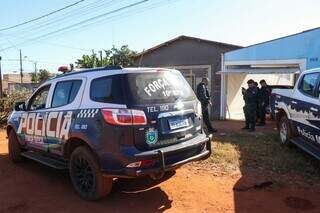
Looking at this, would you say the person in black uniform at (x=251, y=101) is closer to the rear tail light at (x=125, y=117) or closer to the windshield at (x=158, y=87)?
the windshield at (x=158, y=87)

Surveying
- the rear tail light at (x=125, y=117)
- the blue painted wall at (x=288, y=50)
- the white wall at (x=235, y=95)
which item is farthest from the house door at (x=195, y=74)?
the rear tail light at (x=125, y=117)

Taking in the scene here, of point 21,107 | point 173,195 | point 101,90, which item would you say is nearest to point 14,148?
point 21,107

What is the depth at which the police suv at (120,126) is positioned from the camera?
5309 millimetres

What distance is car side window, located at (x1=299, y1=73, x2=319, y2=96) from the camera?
7.89m

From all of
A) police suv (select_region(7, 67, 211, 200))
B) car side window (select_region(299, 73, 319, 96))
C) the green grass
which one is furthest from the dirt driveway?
car side window (select_region(299, 73, 319, 96))

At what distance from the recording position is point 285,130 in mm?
9383

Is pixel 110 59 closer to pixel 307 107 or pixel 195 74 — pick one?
pixel 195 74

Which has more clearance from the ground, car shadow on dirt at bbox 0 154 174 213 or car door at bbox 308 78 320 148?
car door at bbox 308 78 320 148

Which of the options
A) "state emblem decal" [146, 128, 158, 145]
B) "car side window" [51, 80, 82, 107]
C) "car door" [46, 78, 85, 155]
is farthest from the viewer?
"car side window" [51, 80, 82, 107]

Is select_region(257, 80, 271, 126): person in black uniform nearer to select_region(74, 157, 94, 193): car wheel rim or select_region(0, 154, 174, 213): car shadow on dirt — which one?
select_region(0, 154, 174, 213): car shadow on dirt

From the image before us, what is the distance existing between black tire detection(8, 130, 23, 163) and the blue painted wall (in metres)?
9.74

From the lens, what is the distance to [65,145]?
6352mm

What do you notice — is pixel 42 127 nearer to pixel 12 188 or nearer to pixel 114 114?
pixel 12 188

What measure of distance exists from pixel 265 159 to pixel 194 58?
10.4m
